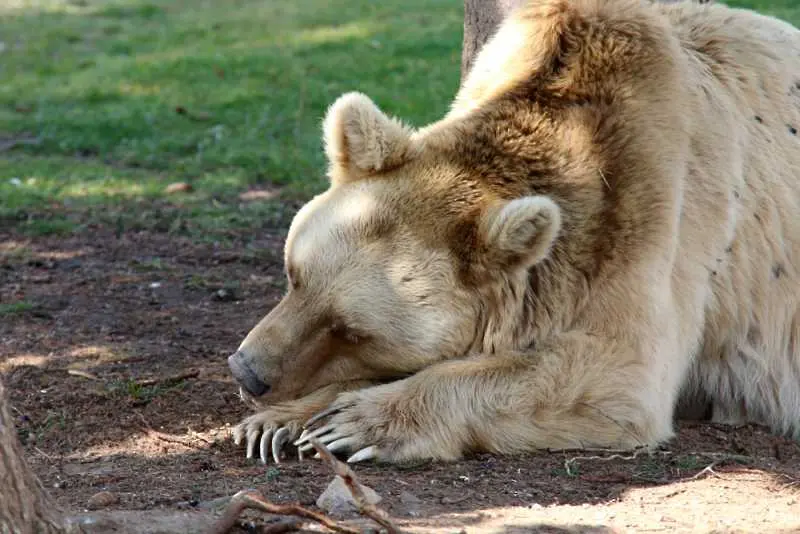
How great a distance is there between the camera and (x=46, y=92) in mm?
11930

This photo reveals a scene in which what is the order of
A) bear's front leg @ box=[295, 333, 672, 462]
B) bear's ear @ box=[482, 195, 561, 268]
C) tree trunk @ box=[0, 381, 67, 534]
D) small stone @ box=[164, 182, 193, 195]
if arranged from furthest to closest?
small stone @ box=[164, 182, 193, 195] < bear's front leg @ box=[295, 333, 672, 462] < bear's ear @ box=[482, 195, 561, 268] < tree trunk @ box=[0, 381, 67, 534]

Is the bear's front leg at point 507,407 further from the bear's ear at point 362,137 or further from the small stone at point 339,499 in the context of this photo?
the bear's ear at point 362,137

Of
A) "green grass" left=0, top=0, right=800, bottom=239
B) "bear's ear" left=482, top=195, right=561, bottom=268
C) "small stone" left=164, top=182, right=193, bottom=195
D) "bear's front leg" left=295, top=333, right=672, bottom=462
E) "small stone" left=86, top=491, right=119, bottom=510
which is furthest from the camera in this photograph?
"small stone" left=164, top=182, right=193, bottom=195

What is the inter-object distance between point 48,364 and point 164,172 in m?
3.97

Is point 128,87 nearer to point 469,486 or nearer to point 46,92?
point 46,92

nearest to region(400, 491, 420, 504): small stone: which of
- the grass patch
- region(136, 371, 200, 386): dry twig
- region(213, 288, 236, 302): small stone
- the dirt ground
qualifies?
the dirt ground

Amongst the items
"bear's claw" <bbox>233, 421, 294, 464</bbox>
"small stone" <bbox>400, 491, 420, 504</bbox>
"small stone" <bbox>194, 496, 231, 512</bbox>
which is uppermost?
"small stone" <bbox>194, 496, 231, 512</bbox>

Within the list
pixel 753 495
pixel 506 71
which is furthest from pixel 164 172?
pixel 753 495

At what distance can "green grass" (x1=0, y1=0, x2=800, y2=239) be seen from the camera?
337 inches

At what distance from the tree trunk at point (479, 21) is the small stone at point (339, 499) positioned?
317 cm

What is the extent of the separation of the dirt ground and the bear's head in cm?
41

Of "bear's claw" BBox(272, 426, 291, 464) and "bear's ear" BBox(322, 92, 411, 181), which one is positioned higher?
"bear's ear" BBox(322, 92, 411, 181)

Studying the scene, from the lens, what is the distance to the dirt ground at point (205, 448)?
3762 mm

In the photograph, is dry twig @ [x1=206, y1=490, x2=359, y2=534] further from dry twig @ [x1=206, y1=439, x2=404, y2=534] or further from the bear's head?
the bear's head
